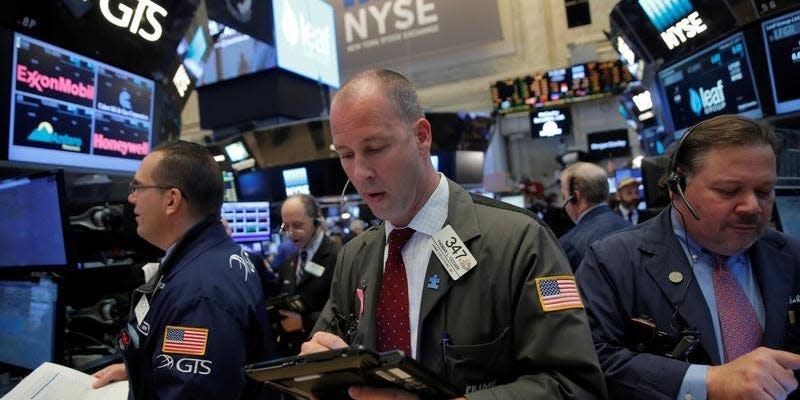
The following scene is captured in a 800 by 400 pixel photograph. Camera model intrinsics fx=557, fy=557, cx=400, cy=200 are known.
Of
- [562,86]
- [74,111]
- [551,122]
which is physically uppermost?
[562,86]

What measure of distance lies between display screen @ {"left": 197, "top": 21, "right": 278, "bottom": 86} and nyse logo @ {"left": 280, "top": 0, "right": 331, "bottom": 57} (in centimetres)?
80

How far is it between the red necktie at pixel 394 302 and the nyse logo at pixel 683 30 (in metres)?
3.46

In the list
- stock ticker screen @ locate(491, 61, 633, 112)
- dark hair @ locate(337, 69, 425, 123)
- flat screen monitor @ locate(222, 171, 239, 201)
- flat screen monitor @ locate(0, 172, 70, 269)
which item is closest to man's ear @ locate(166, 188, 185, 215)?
flat screen monitor @ locate(0, 172, 70, 269)

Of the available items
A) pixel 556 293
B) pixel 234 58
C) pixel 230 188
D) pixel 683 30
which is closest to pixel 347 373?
pixel 556 293

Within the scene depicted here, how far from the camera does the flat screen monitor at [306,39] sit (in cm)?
1016

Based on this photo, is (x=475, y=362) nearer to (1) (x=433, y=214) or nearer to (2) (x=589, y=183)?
(1) (x=433, y=214)

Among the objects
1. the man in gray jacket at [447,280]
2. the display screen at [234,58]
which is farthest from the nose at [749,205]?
the display screen at [234,58]

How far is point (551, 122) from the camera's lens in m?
13.7

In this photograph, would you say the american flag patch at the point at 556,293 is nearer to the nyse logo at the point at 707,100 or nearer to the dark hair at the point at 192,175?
the dark hair at the point at 192,175

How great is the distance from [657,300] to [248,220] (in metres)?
3.98

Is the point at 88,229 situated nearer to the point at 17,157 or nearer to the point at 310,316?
the point at 17,157

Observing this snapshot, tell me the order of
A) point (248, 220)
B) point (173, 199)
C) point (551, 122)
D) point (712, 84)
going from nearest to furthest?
point (173, 199) < point (712, 84) < point (248, 220) < point (551, 122)

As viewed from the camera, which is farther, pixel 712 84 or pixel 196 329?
pixel 712 84

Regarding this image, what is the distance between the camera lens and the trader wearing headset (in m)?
1.49
